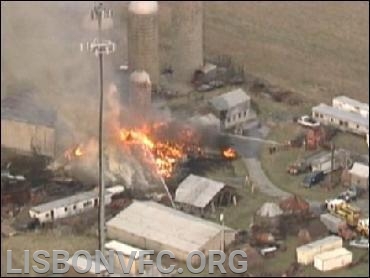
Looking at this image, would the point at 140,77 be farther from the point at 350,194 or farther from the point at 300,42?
the point at 300,42

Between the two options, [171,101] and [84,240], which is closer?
[84,240]

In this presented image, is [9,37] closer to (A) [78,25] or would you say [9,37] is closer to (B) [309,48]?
(A) [78,25]

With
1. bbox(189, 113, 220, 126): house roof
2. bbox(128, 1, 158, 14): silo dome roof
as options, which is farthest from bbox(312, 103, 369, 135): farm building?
bbox(128, 1, 158, 14): silo dome roof

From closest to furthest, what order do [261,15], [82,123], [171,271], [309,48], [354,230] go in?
[171,271], [354,230], [82,123], [309,48], [261,15]

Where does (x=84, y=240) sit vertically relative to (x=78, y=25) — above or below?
below

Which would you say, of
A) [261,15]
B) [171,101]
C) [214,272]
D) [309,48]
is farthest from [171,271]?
[261,15]

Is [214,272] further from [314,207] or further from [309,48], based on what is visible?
[309,48]

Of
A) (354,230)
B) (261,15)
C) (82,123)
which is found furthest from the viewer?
(261,15)
